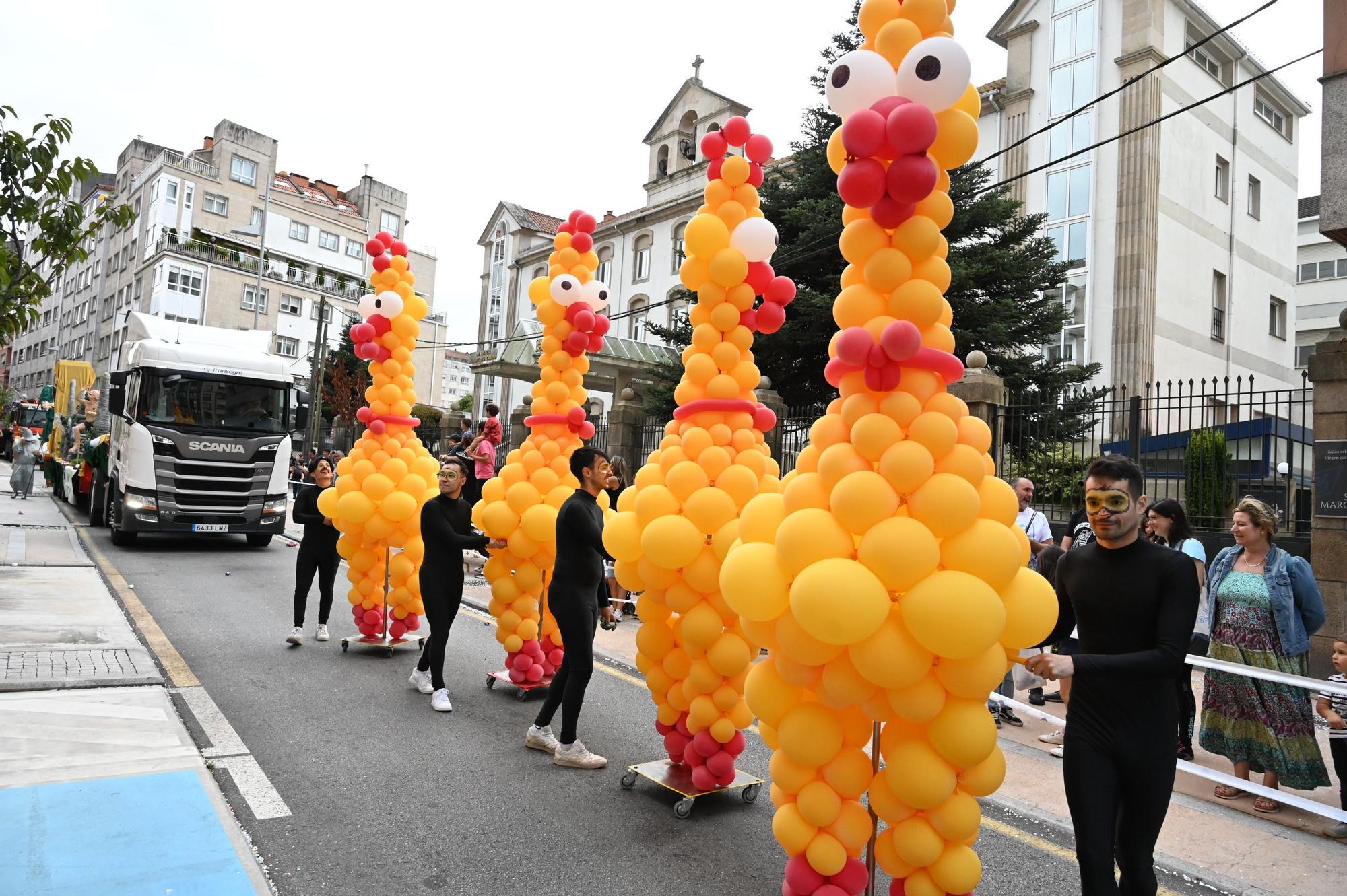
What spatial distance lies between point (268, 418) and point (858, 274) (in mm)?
13393

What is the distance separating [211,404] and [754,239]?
11.9m

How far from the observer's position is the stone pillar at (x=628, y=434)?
51.8 feet

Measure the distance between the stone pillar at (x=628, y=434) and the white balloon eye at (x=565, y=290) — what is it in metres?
8.54

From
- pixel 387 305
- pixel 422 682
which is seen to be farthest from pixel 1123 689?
pixel 387 305

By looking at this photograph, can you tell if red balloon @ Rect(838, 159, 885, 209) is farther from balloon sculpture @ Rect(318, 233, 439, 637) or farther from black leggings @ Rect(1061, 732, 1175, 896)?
balloon sculpture @ Rect(318, 233, 439, 637)

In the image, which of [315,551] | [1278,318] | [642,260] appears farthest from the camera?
[642,260]

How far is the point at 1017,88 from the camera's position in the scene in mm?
25516

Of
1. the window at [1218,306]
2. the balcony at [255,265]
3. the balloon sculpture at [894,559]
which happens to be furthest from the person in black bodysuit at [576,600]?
the balcony at [255,265]

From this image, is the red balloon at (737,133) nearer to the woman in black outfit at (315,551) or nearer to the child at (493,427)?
the woman in black outfit at (315,551)

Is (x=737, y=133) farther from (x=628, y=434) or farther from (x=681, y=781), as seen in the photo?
(x=628, y=434)

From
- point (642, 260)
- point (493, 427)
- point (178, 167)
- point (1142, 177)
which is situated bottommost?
point (493, 427)

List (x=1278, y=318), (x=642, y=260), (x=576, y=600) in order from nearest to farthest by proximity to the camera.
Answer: (x=576, y=600), (x=1278, y=318), (x=642, y=260)

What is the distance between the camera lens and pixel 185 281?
53406 mm

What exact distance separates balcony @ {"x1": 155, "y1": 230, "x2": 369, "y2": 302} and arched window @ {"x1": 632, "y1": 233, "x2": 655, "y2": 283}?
18.3m
